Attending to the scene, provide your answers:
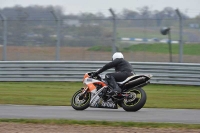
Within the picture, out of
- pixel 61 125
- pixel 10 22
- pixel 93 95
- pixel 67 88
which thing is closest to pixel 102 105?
pixel 93 95

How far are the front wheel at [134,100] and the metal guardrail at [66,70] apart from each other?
7.94m

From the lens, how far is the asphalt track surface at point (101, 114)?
11.3 meters

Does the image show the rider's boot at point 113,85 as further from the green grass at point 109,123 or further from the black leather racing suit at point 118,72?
the green grass at point 109,123

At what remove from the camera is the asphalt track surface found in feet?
37.2

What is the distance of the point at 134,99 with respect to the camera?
42.8ft

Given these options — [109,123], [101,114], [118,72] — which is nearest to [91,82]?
[118,72]

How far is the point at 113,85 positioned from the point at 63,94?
4.55 meters

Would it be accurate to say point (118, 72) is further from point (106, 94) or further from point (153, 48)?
point (153, 48)

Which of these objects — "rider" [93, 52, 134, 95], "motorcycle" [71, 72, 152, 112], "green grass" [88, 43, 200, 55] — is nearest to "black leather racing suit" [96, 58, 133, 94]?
"rider" [93, 52, 134, 95]

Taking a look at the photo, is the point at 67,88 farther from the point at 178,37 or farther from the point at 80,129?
the point at 80,129

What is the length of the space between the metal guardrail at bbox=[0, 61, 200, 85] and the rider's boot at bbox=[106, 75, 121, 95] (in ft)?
25.2

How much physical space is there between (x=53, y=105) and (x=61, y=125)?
4255 millimetres

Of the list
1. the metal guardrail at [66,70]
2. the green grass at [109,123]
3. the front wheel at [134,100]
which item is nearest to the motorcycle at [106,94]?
the front wheel at [134,100]

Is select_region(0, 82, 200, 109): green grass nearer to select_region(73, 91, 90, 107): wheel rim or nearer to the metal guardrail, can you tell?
the metal guardrail
